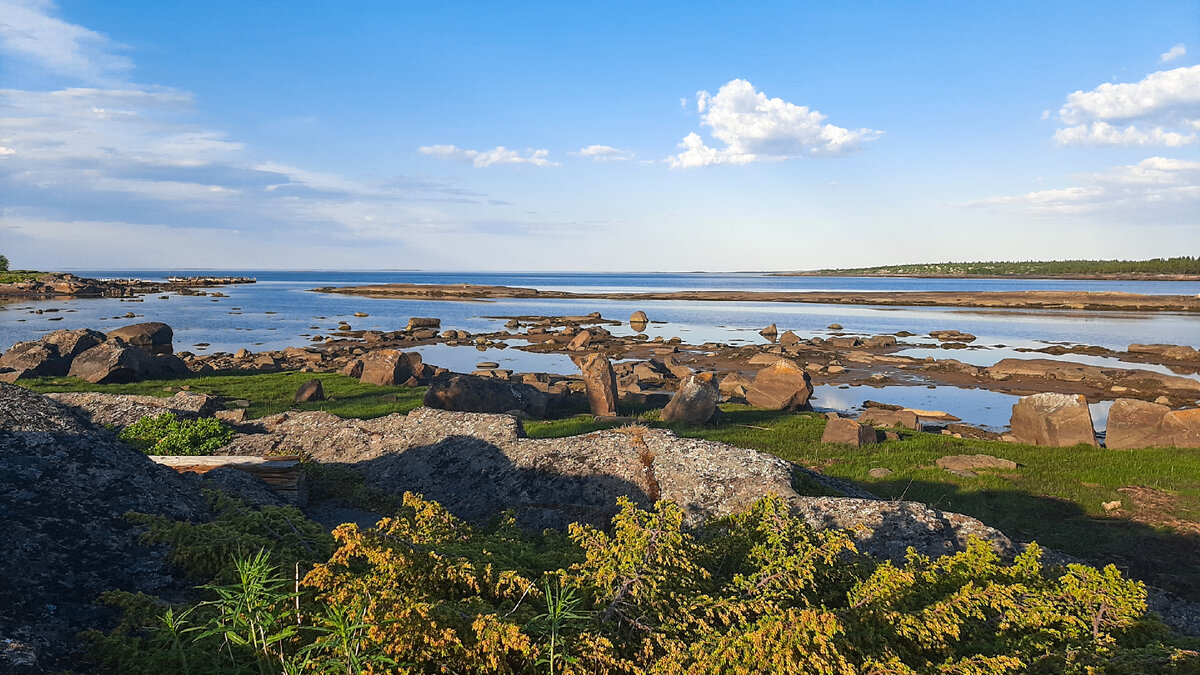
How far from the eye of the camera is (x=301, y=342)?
57312mm

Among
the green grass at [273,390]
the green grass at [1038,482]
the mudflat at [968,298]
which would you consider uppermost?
the mudflat at [968,298]

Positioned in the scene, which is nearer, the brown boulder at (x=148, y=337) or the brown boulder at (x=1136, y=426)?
the brown boulder at (x=1136, y=426)

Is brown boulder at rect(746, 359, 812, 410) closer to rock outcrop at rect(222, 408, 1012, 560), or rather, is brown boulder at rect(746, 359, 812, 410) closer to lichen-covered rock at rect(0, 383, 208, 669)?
rock outcrop at rect(222, 408, 1012, 560)

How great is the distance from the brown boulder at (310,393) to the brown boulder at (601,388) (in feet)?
35.3

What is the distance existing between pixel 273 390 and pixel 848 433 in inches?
903

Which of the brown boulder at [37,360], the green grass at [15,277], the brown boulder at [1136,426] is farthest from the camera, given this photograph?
the green grass at [15,277]

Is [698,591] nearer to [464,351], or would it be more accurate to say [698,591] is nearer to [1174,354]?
[464,351]

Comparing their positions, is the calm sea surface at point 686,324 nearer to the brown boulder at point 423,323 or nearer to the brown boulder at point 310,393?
the brown boulder at point 423,323

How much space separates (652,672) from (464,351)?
51.1m

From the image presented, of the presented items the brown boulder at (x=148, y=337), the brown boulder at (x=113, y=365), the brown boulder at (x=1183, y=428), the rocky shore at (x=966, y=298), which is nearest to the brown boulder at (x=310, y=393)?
the brown boulder at (x=113, y=365)

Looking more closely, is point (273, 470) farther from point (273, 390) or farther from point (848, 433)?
point (273, 390)

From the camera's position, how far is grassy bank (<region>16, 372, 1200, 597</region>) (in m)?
13.4

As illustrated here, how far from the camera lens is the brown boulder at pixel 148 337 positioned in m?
43.3

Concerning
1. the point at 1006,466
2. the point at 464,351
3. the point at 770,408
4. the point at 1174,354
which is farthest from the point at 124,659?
the point at 1174,354
